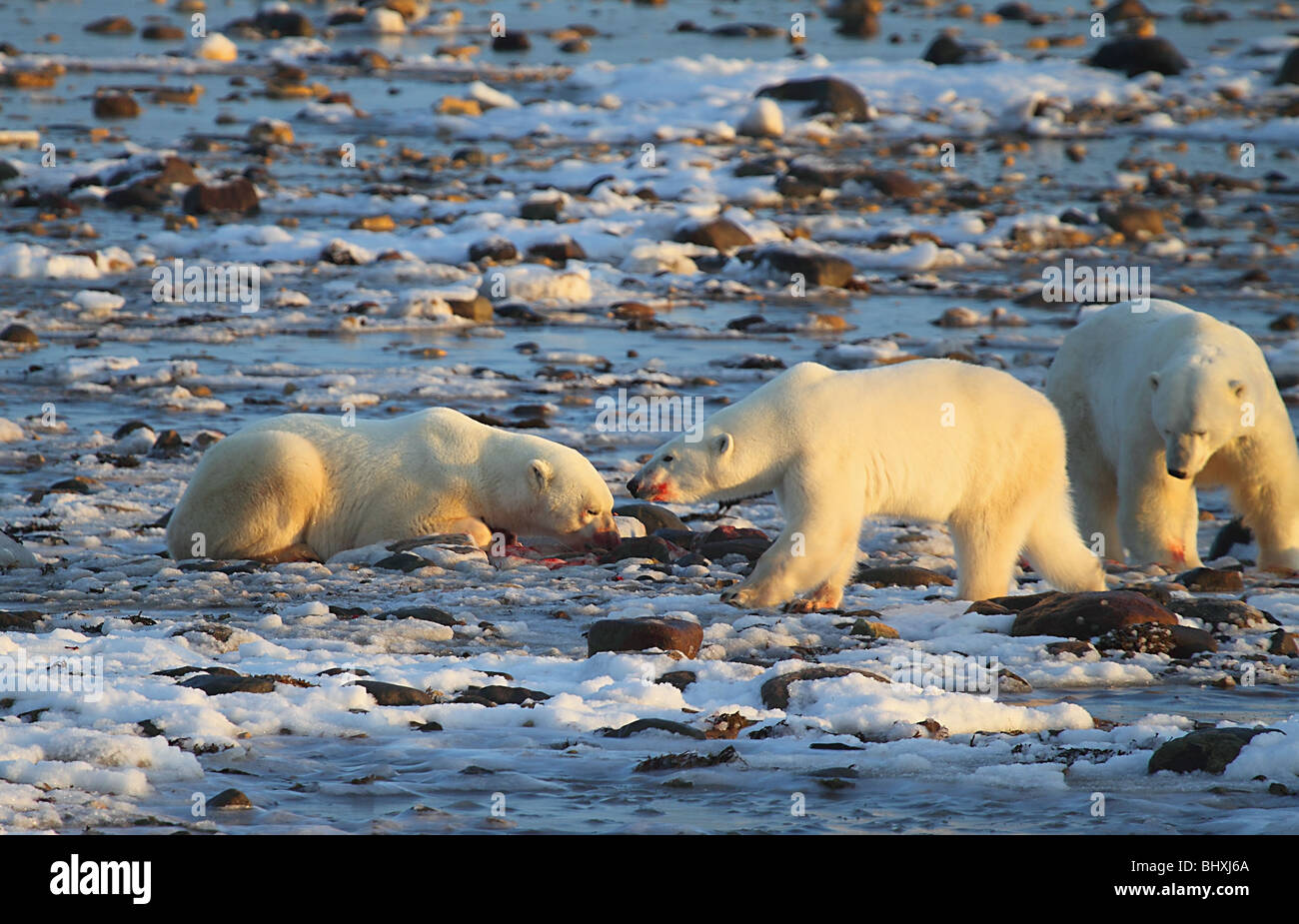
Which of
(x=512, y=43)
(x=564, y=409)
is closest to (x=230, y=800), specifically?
(x=564, y=409)

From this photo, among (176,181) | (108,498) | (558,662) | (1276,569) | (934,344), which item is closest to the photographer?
(558,662)

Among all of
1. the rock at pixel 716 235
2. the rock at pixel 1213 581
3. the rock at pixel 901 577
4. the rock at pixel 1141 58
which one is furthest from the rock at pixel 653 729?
the rock at pixel 1141 58

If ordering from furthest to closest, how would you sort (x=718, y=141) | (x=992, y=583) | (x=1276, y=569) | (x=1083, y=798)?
(x=718, y=141)
(x=1276, y=569)
(x=992, y=583)
(x=1083, y=798)

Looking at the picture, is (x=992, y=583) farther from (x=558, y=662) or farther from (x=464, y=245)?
(x=464, y=245)

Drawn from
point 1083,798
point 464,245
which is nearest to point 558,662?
point 1083,798

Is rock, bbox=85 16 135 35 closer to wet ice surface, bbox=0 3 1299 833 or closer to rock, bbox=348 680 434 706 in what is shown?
wet ice surface, bbox=0 3 1299 833

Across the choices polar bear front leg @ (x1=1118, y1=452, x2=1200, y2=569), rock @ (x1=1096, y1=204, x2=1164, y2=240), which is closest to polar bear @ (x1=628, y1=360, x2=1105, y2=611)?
polar bear front leg @ (x1=1118, y1=452, x2=1200, y2=569)

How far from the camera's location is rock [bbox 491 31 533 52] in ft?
151

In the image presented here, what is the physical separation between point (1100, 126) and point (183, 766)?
104ft

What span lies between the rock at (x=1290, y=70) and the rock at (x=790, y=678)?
37090mm

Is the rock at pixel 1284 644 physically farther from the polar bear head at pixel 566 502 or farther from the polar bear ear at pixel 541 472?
the polar bear ear at pixel 541 472

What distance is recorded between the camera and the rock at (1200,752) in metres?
5.15

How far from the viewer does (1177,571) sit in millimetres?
9031

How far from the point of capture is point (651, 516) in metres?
10.0
